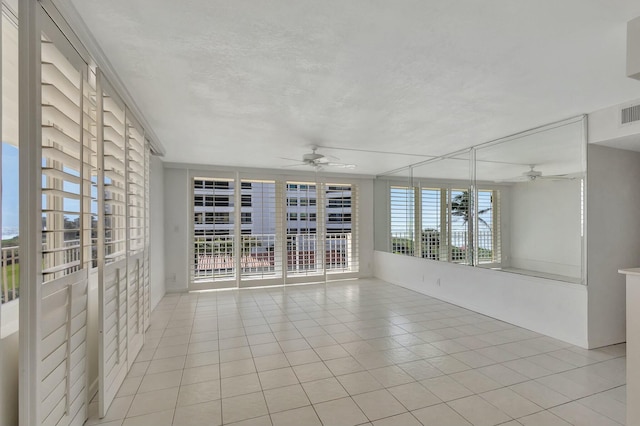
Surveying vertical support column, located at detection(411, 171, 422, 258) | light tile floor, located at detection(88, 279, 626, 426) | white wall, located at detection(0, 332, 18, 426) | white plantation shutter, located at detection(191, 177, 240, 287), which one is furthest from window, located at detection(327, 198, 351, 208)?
white wall, located at detection(0, 332, 18, 426)

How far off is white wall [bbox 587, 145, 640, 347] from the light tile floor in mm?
306

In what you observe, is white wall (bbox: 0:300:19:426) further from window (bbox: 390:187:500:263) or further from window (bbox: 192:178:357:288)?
window (bbox: 390:187:500:263)

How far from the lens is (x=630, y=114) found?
111 inches

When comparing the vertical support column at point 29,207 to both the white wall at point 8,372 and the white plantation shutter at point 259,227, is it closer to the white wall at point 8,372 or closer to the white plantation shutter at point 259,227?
the white wall at point 8,372

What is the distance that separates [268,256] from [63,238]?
191 inches

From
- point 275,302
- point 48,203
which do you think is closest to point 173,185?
point 275,302

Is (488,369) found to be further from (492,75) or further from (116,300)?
(116,300)

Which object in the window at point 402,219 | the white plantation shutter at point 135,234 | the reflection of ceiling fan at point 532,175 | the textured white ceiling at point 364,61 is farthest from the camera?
the window at point 402,219

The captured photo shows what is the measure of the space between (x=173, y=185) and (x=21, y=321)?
15.5ft

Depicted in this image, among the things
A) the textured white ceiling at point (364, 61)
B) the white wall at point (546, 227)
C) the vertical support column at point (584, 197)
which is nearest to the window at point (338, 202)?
the textured white ceiling at point (364, 61)

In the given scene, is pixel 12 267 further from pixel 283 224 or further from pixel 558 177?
pixel 558 177

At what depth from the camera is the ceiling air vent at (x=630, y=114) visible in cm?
278

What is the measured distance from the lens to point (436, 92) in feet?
8.41

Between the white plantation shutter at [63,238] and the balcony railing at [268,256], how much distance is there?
4095 millimetres
